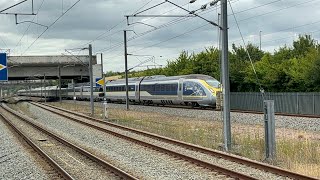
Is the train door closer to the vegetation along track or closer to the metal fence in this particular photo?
the metal fence

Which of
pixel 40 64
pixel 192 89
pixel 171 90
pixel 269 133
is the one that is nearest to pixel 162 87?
pixel 171 90

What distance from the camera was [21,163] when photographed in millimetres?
15617

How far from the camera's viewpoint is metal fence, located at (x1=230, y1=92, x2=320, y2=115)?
124 ft

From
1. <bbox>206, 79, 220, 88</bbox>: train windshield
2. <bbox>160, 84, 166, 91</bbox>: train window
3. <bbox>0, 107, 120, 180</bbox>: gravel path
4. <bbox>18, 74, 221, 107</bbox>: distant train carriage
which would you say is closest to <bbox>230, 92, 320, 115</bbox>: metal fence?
<bbox>206, 79, 220, 88</bbox>: train windshield

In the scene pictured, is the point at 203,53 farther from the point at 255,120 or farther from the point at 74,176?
the point at 74,176

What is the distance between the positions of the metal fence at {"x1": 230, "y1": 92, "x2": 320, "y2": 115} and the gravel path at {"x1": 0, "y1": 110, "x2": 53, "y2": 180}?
24.8 meters

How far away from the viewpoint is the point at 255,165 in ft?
A: 43.5

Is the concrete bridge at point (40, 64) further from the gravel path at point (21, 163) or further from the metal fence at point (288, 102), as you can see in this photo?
the gravel path at point (21, 163)

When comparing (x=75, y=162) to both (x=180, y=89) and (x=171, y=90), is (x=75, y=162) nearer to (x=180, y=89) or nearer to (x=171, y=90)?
(x=180, y=89)

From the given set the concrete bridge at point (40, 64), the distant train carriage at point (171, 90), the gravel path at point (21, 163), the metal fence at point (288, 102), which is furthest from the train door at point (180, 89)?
the concrete bridge at point (40, 64)

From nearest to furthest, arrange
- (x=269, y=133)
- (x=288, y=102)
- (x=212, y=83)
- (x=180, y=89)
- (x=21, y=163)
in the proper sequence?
(x=269, y=133), (x=21, y=163), (x=288, y=102), (x=212, y=83), (x=180, y=89)

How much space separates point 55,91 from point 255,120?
83717mm

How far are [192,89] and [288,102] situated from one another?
8603 millimetres

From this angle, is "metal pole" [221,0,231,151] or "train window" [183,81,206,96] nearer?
"metal pole" [221,0,231,151]
